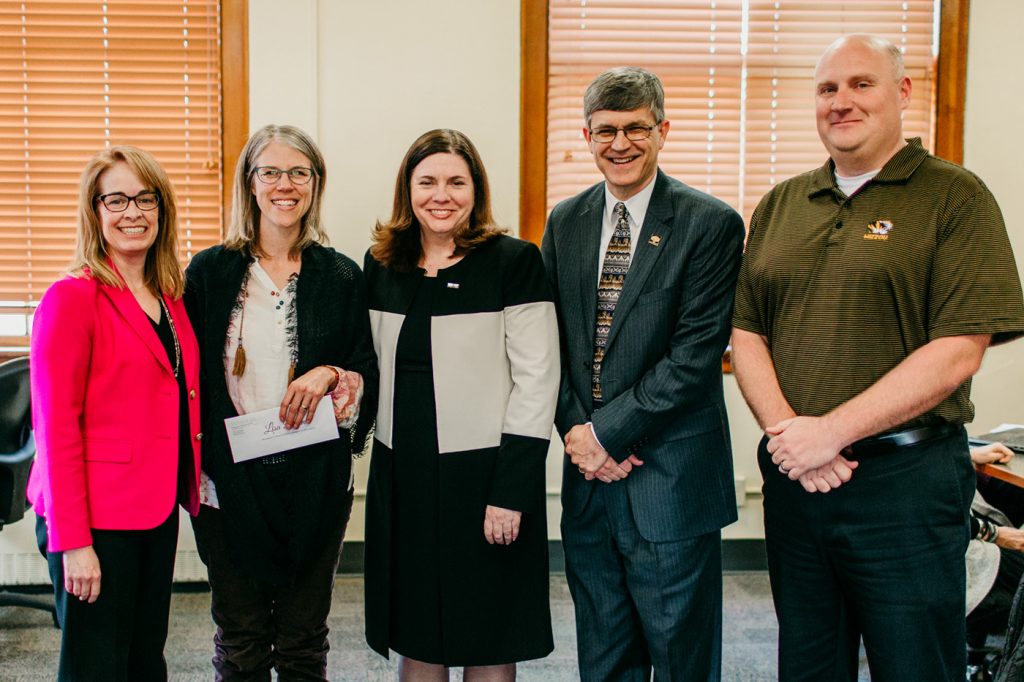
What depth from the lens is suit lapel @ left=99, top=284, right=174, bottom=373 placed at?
1.76 meters

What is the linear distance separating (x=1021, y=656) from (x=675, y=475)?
947 millimetres

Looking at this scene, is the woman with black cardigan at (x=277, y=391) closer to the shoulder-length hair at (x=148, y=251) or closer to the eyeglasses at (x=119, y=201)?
the shoulder-length hair at (x=148, y=251)

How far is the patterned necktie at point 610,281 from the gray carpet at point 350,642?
1.33 metres

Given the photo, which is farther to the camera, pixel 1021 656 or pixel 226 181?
pixel 226 181

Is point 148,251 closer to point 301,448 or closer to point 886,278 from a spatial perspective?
point 301,448

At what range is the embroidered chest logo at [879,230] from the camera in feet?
5.52

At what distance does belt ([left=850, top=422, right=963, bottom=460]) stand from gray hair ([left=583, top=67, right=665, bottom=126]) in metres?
0.86

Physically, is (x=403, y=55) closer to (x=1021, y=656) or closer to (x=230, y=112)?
(x=230, y=112)

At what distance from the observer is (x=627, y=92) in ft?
6.26

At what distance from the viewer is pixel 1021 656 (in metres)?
1.97

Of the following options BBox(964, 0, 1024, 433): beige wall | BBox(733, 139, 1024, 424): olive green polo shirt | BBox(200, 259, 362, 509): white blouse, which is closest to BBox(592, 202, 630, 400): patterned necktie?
BBox(733, 139, 1024, 424): olive green polo shirt

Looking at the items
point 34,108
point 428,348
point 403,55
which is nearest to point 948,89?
point 403,55

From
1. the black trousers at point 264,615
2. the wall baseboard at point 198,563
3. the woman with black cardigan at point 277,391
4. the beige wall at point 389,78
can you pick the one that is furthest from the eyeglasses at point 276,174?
the wall baseboard at point 198,563

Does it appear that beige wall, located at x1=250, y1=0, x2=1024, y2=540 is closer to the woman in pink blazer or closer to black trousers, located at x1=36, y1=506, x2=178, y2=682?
the woman in pink blazer
